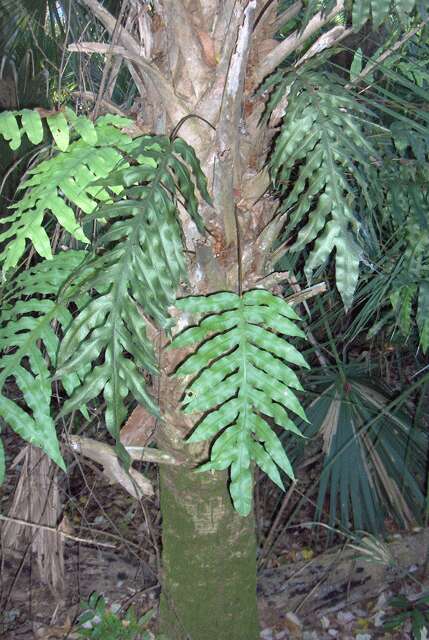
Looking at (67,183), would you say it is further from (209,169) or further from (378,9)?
(378,9)

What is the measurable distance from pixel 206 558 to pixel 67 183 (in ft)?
2.79

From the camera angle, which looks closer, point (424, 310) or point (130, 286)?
point (130, 286)

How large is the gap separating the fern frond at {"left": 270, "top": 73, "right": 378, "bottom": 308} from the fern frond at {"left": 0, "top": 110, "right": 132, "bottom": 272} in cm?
29

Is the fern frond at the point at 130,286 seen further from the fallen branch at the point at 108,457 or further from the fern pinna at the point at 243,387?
the fallen branch at the point at 108,457

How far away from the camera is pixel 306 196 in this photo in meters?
1.03

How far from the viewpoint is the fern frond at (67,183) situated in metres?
1.02

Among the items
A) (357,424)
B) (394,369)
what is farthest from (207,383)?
(394,369)

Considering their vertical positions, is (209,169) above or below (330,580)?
above

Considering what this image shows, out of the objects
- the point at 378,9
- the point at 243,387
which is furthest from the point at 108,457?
the point at 378,9

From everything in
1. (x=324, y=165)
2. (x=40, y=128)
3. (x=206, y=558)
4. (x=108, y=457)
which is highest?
(x=40, y=128)

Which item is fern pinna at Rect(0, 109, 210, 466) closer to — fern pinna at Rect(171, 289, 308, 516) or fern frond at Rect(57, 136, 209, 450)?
fern frond at Rect(57, 136, 209, 450)

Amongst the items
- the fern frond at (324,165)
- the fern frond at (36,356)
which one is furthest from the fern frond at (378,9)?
the fern frond at (36,356)

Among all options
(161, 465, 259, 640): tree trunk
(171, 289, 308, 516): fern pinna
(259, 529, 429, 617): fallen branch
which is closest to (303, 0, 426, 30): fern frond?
(171, 289, 308, 516): fern pinna

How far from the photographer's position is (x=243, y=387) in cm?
102
